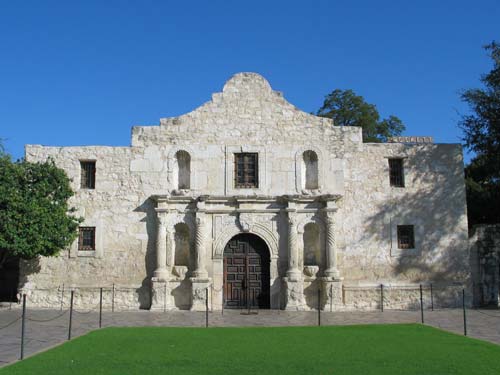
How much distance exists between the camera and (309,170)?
839 inches

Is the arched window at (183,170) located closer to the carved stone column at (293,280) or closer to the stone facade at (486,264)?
the carved stone column at (293,280)

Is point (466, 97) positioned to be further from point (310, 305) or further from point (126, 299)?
point (126, 299)

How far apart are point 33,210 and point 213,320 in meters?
7.18

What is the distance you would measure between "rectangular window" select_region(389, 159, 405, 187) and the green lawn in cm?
821

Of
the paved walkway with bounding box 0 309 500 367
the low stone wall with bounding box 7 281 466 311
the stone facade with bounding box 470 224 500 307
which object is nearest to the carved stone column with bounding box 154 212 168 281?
the low stone wall with bounding box 7 281 466 311

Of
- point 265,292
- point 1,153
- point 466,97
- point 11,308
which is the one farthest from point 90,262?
point 466,97

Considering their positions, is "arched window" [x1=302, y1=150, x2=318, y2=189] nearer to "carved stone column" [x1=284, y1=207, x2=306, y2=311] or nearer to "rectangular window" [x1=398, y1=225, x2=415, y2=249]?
"carved stone column" [x1=284, y1=207, x2=306, y2=311]

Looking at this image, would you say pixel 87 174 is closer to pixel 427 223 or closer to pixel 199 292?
pixel 199 292

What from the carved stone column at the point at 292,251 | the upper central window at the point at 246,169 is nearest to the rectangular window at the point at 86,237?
the upper central window at the point at 246,169

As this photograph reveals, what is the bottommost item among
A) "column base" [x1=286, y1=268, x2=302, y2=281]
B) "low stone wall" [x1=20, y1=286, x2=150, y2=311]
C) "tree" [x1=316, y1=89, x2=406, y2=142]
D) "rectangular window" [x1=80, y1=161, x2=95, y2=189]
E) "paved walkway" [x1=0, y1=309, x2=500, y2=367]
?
"paved walkway" [x1=0, y1=309, x2=500, y2=367]

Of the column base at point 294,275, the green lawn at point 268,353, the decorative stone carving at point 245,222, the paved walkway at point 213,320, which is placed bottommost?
the paved walkway at point 213,320

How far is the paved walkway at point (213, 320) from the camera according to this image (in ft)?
44.2

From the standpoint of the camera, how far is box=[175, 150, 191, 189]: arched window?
2100cm

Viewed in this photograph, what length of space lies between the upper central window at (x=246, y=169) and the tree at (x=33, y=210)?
20.3 feet
